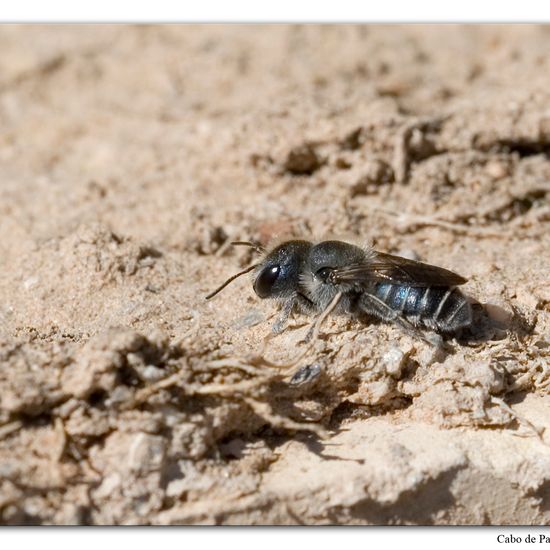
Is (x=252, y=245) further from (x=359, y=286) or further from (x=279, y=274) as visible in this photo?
(x=359, y=286)

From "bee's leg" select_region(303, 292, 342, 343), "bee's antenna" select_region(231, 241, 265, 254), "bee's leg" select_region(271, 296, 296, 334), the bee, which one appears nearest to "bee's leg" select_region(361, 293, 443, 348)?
the bee

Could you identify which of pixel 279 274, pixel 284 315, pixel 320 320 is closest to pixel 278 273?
pixel 279 274

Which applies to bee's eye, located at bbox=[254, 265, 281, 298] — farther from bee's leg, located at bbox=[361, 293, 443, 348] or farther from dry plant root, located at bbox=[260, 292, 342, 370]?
bee's leg, located at bbox=[361, 293, 443, 348]

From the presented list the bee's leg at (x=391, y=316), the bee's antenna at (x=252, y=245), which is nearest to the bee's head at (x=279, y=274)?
the bee's antenna at (x=252, y=245)

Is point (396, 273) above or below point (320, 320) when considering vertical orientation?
above

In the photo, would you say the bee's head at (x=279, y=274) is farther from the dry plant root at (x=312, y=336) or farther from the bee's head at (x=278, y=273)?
the dry plant root at (x=312, y=336)

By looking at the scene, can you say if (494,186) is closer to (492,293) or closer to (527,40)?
(492,293)
